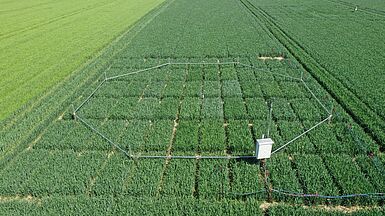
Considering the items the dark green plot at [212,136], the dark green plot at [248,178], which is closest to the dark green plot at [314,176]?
the dark green plot at [248,178]

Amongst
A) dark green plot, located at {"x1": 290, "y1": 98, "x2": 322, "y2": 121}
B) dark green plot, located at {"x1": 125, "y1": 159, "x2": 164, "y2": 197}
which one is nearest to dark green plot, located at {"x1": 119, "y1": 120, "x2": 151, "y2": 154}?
dark green plot, located at {"x1": 125, "y1": 159, "x2": 164, "y2": 197}

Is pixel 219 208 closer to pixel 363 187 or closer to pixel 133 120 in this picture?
pixel 363 187

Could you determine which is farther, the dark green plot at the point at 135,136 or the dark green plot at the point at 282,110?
the dark green plot at the point at 282,110

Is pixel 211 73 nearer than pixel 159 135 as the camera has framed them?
No

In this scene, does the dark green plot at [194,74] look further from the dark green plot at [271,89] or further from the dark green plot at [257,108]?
the dark green plot at [257,108]

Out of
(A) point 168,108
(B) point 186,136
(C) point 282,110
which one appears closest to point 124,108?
(A) point 168,108

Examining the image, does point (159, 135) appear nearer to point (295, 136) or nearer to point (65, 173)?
point (65, 173)
